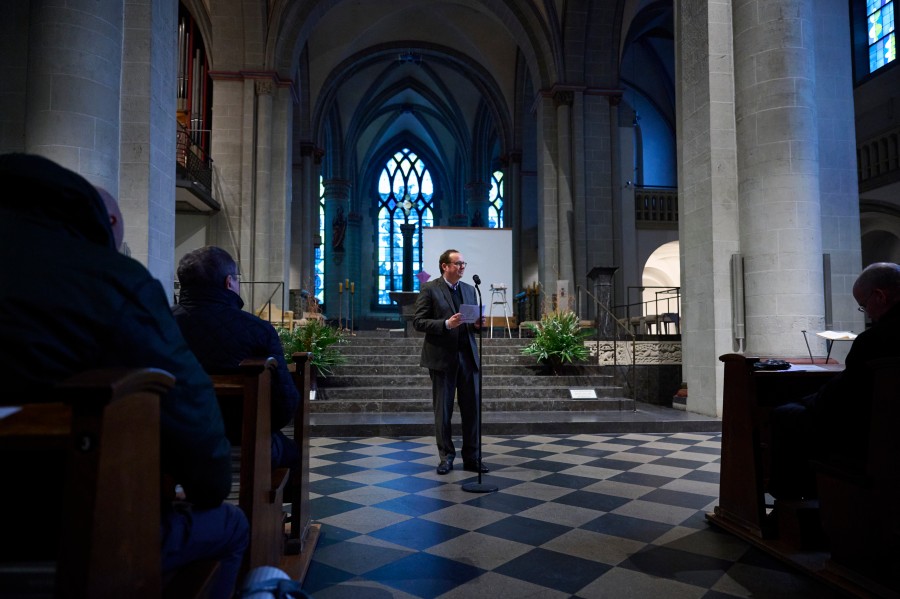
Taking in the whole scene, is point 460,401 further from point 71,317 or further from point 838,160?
point 838,160

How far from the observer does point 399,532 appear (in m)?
3.31

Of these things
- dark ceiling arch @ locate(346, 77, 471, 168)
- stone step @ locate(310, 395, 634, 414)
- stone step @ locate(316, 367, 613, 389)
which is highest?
dark ceiling arch @ locate(346, 77, 471, 168)

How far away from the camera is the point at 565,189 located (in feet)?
48.4

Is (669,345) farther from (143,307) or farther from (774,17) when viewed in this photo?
(143,307)

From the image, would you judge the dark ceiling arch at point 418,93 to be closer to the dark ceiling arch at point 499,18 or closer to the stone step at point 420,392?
the dark ceiling arch at point 499,18

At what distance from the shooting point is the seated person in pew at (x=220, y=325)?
8.05ft

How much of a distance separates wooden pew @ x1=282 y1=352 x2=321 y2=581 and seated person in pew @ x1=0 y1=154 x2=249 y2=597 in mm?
1459

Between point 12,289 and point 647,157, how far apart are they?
23.1m

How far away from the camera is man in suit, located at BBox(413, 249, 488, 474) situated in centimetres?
485

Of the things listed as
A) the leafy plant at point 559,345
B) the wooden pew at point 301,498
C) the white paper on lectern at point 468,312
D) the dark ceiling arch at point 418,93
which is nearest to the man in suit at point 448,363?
the white paper on lectern at point 468,312

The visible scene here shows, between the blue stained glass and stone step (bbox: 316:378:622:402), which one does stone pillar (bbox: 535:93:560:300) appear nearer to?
stone step (bbox: 316:378:622:402)

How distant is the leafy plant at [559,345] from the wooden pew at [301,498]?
21.5 feet

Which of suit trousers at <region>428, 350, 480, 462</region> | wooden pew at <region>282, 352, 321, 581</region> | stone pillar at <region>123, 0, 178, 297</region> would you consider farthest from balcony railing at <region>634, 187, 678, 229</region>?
wooden pew at <region>282, 352, 321, 581</region>

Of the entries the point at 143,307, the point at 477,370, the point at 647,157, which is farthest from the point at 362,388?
the point at 647,157
